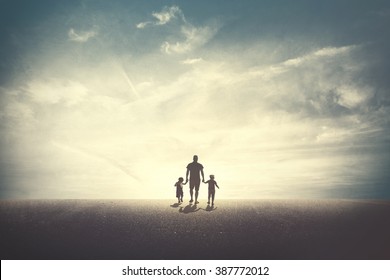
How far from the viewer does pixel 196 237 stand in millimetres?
9656

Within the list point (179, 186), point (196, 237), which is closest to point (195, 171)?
point (179, 186)

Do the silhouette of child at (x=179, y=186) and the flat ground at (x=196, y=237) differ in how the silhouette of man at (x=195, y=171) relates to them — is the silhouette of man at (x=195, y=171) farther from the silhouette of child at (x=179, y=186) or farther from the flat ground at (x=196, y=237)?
the flat ground at (x=196, y=237)

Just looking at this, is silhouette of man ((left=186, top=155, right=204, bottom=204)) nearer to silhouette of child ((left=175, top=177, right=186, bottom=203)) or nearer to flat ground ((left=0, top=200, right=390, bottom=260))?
silhouette of child ((left=175, top=177, right=186, bottom=203))

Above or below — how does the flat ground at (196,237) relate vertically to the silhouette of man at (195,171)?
below

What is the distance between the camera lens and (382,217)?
1331 cm

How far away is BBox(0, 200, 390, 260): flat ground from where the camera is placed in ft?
27.8

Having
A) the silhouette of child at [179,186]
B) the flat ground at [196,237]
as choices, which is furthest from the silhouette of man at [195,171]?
the flat ground at [196,237]

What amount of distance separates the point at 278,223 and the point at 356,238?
9.08 ft

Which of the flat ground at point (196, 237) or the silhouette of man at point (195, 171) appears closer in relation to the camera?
the flat ground at point (196, 237)

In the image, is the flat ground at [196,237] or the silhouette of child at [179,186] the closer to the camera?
the flat ground at [196,237]

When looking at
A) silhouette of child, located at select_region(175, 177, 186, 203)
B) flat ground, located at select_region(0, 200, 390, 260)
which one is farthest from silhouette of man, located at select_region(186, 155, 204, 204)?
flat ground, located at select_region(0, 200, 390, 260)

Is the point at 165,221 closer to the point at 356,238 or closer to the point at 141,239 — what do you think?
the point at 141,239

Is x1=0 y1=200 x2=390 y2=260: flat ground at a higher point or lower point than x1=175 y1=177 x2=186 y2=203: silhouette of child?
lower

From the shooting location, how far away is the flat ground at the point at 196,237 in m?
8.47
